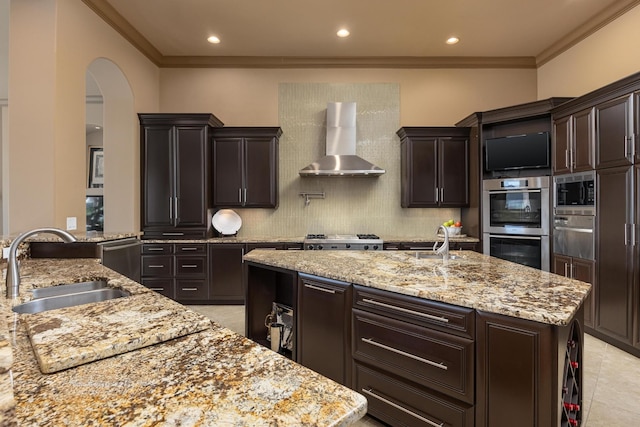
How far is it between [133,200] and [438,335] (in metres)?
3.99

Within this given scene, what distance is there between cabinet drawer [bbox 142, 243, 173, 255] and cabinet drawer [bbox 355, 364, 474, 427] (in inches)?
124

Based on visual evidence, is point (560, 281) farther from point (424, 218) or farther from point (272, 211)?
point (272, 211)

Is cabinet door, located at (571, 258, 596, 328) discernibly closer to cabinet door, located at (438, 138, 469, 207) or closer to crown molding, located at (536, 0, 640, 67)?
cabinet door, located at (438, 138, 469, 207)

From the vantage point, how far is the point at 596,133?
3121 millimetres

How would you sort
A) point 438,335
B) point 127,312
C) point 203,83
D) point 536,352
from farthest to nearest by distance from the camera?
point 203,83
point 438,335
point 536,352
point 127,312

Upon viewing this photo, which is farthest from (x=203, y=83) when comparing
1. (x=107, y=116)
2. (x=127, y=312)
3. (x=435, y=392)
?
(x=435, y=392)

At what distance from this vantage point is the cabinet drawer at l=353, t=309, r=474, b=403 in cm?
148

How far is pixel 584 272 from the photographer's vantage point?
3248 mm

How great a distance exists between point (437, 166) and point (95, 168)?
6.32 metres

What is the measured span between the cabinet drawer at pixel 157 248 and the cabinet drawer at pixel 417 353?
3103 mm

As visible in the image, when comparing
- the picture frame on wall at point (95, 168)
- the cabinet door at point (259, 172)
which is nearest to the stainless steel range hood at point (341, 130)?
the cabinet door at point (259, 172)

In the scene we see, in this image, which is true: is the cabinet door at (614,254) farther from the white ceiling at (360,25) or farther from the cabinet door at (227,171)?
the cabinet door at (227,171)

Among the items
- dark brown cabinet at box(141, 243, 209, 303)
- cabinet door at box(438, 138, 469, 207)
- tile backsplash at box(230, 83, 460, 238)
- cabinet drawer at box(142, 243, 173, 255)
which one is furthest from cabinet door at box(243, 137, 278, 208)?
cabinet door at box(438, 138, 469, 207)

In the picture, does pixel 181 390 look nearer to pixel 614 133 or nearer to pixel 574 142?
pixel 614 133
